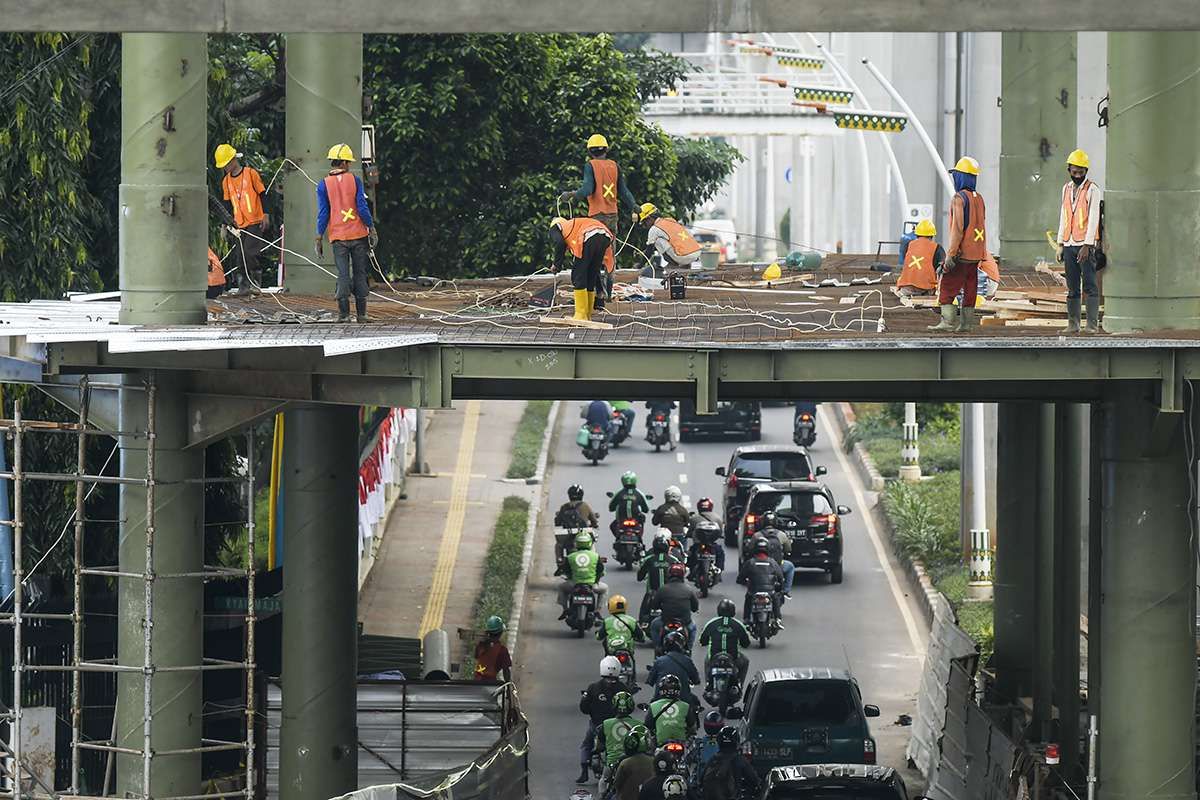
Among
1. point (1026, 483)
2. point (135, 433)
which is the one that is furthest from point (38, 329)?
point (1026, 483)

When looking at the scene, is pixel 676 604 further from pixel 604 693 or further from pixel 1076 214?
pixel 1076 214

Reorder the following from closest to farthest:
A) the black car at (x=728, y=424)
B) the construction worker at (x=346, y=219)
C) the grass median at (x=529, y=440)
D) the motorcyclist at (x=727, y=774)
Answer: the construction worker at (x=346, y=219)
the motorcyclist at (x=727, y=774)
the grass median at (x=529, y=440)
the black car at (x=728, y=424)

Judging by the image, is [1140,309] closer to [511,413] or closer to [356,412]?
[356,412]

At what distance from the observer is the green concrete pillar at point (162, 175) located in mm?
23188

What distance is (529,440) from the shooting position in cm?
5697

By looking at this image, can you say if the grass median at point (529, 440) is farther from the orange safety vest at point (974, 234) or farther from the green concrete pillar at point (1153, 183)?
the green concrete pillar at point (1153, 183)

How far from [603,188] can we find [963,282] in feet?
16.1

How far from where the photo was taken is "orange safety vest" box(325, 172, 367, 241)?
24.1 metres

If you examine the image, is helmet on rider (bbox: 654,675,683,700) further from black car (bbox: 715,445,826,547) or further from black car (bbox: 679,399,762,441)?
black car (bbox: 679,399,762,441)

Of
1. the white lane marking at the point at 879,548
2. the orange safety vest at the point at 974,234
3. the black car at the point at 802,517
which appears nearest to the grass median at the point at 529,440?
the white lane marking at the point at 879,548

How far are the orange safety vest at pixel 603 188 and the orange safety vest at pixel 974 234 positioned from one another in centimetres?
501

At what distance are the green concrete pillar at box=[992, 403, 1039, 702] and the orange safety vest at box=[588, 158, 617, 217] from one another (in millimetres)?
5604

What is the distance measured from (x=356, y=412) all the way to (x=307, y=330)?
262cm

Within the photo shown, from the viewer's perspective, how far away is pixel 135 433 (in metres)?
23.5
